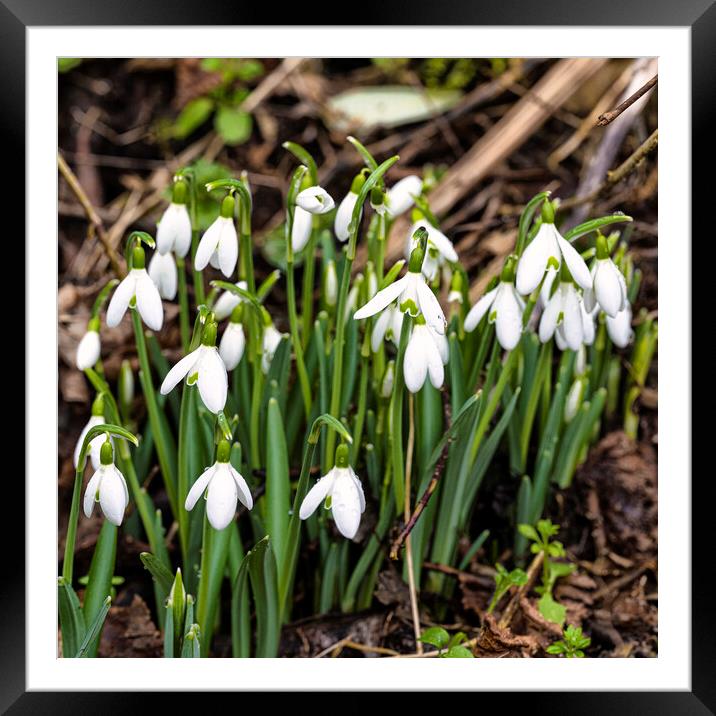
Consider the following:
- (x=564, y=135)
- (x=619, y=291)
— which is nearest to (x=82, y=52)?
(x=619, y=291)

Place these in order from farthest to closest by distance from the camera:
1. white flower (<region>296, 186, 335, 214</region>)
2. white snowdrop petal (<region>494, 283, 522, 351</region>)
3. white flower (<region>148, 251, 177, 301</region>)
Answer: white flower (<region>148, 251, 177, 301</region>) < white snowdrop petal (<region>494, 283, 522, 351</region>) < white flower (<region>296, 186, 335, 214</region>)

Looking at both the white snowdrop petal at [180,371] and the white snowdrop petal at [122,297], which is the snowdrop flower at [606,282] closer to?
the white snowdrop petal at [180,371]

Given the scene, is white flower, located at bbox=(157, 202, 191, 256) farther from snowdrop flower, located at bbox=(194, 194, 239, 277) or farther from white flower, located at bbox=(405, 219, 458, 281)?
white flower, located at bbox=(405, 219, 458, 281)

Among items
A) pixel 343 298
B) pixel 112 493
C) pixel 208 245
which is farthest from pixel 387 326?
pixel 112 493

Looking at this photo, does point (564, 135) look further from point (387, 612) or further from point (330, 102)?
point (387, 612)

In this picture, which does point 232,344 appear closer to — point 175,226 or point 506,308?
point 175,226

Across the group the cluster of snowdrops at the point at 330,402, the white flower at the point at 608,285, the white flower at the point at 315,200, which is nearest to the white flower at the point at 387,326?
the cluster of snowdrops at the point at 330,402

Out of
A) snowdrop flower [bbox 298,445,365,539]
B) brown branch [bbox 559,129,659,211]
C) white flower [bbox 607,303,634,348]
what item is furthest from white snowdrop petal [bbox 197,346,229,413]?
brown branch [bbox 559,129,659,211]
